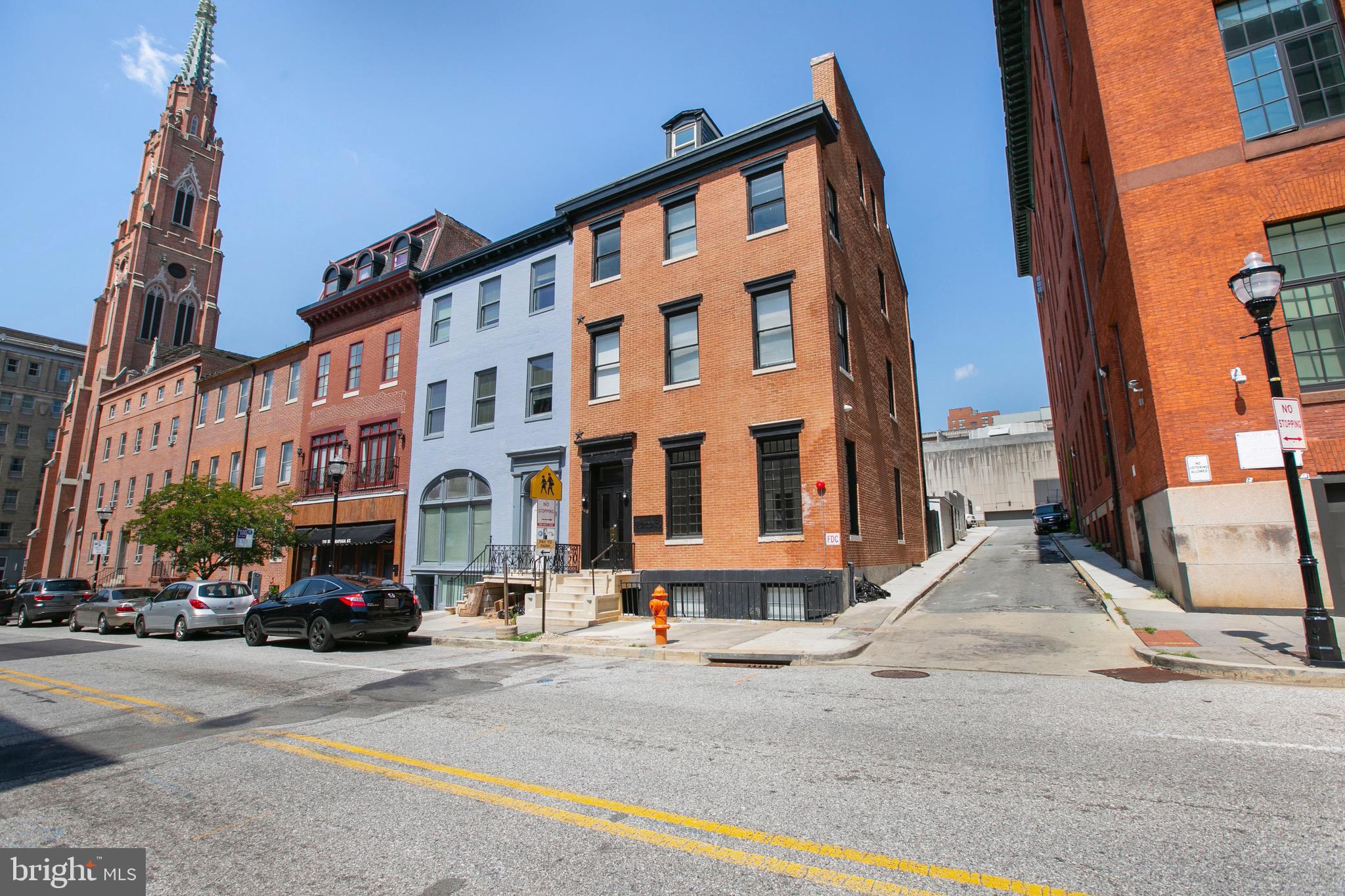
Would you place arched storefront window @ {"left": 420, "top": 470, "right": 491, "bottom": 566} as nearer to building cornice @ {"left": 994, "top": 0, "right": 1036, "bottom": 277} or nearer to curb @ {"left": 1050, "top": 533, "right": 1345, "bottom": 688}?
curb @ {"left": 1050, "top": 533, "right": 1345, "bottom": 688}

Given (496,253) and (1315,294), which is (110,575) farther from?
(1315,294)

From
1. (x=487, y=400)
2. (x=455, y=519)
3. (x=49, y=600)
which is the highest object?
(x=487, y=400)

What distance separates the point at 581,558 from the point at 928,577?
10514 millimetres

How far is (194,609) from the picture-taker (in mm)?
17750

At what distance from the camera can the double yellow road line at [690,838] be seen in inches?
123

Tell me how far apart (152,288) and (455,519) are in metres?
55.8

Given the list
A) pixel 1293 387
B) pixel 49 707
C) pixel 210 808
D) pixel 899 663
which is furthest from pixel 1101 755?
pixel 49 707

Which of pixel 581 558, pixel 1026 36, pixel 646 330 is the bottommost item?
pixel 581 558

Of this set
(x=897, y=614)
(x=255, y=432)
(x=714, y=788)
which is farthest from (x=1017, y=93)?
(x=255, y=432)

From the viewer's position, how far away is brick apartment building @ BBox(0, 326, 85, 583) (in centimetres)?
6788

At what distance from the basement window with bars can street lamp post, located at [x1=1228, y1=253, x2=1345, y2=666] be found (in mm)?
3933

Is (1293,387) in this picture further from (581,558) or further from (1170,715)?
(581,558)

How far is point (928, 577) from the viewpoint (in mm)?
19953

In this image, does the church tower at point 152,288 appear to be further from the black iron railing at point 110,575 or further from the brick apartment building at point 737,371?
the brick apartment building at point 737,371
